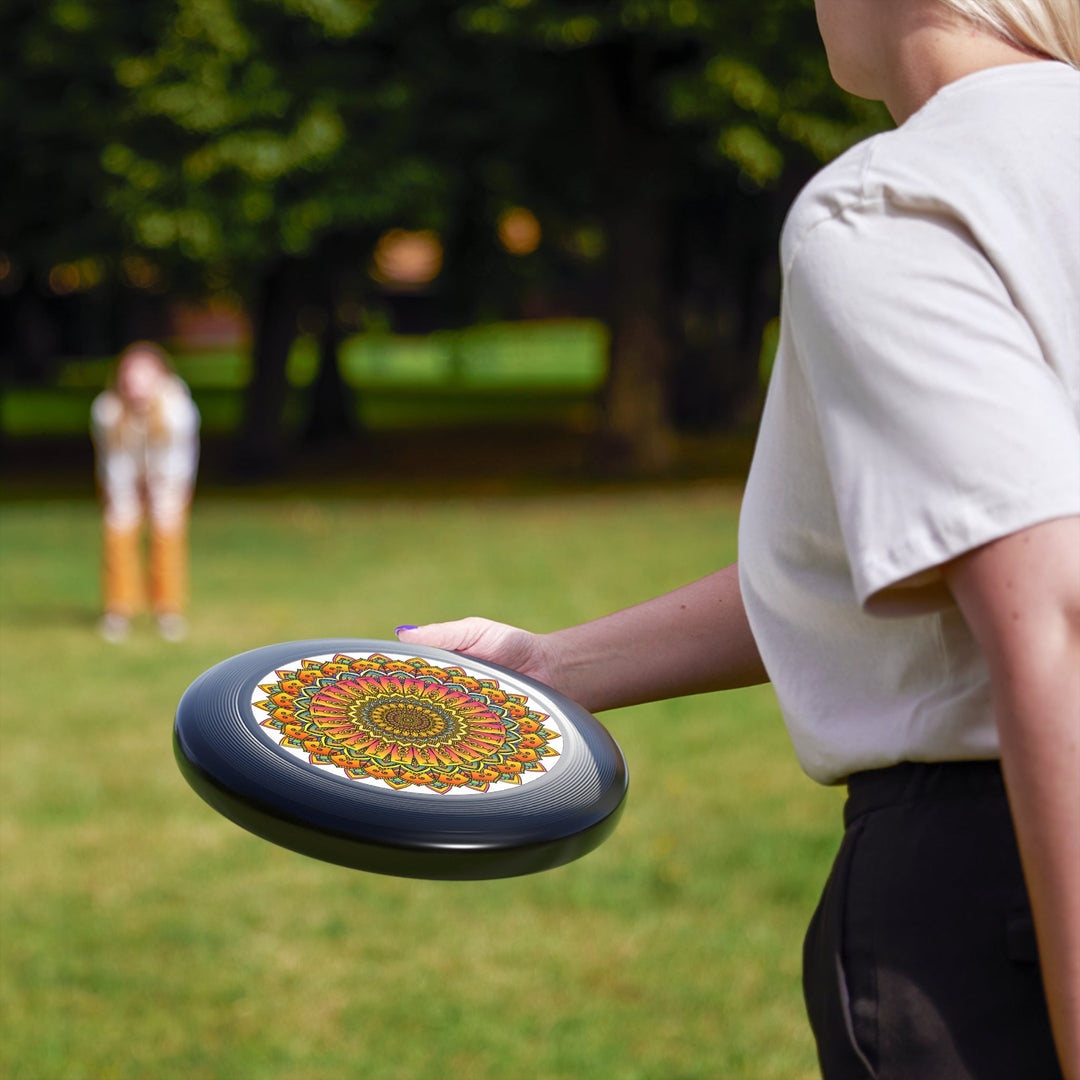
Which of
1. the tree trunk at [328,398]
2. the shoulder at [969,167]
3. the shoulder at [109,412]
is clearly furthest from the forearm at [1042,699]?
the tree trunk at [328,398]

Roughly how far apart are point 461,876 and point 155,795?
521cm

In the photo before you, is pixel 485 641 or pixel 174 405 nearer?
pixel 485 641

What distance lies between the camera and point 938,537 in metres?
1.02

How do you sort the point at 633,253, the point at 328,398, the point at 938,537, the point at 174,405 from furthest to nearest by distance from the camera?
the point at 328,398 → the point at 633,253 → the point at 174,405 → the point at 938,537

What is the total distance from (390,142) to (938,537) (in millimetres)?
16474

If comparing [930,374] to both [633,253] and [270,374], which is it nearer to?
[633,253]

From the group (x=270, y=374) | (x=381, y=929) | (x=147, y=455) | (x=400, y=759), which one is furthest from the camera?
(x=270, y=374)

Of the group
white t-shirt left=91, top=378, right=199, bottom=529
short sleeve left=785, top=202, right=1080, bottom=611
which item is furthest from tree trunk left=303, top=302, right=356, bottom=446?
short sleeve left=785, top=202, right=1080, bottom=611

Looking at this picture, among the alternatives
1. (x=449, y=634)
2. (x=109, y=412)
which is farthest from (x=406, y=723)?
(x=109, y=412)

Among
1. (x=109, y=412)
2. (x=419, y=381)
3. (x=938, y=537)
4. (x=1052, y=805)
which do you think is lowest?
(x=419, y=381)

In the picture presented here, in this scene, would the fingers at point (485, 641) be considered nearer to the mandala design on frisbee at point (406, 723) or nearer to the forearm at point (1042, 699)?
the mandala design on frisbee at point (406, 723)

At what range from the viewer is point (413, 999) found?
4312 mm

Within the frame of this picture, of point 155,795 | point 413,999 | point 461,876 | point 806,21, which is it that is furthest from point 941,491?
point 806,21

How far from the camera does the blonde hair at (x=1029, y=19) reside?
1171 mm
